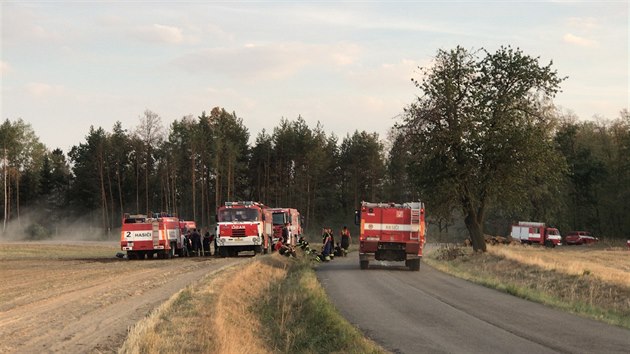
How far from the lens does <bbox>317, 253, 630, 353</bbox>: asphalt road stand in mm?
11711

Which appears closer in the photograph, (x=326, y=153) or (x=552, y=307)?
(x=552, y=307)

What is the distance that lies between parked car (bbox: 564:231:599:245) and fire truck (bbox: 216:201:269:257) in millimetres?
51839

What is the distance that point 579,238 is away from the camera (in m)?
76.9

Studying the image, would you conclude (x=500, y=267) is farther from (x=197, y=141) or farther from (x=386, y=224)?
(x=197, y=141)

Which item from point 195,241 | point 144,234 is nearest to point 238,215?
point 195,241

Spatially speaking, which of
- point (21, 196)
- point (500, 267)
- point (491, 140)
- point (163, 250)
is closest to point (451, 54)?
point (491, 140)

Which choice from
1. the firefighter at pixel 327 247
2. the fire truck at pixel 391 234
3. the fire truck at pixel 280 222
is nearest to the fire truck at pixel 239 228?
the fire truck at pixel 280 222

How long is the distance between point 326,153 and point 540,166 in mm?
51082

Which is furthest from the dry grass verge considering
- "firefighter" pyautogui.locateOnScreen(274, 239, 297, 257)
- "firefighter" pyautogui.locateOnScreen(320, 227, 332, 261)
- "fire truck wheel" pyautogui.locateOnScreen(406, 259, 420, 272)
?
"firefighter" pyautogui.locateOnScreen(274, 239, 297, 257)

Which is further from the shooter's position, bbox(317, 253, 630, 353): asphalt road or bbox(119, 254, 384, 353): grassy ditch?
bbox(317, 253, 630, 353): asphalt road

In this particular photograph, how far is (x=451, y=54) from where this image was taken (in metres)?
39.8

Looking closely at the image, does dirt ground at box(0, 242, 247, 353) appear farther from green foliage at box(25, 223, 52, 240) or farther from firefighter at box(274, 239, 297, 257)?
green foliage at box(25, 223, 52, 240)

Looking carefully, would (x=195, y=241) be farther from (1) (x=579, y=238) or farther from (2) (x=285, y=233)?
(1) (x=579, y=238)

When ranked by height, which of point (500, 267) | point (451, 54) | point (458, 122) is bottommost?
point (500, 267)
